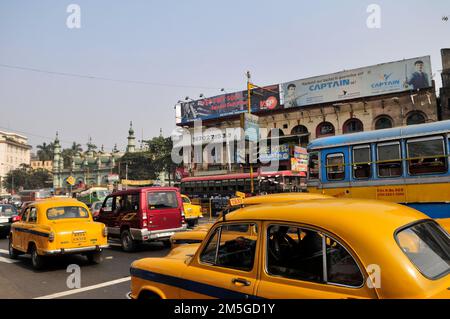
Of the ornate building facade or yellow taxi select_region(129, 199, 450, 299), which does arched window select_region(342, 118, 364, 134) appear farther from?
the ornate building facade

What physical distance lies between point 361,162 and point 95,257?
27.2 feet

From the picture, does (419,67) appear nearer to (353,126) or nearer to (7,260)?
(353,126)

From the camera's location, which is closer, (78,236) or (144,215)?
(78,236)

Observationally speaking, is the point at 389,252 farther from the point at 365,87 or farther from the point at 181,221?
the point at 365,87

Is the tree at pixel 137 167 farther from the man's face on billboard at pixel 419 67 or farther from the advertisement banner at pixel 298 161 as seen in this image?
the man's face on billboard at pixel 419 67

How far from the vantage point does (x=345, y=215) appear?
9.55 ft

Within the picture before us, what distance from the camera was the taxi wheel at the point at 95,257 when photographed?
32.2 ft

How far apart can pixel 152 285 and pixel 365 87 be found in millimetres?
30095

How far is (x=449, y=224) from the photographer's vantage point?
29.1 ft

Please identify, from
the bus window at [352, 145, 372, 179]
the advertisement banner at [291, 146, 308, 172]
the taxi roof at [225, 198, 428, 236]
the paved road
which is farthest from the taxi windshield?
the taxi roof at [225, 198, 428, 236]

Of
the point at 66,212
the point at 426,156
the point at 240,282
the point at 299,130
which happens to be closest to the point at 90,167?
the point at 299,130

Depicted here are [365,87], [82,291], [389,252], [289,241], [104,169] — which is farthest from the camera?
[104,169]

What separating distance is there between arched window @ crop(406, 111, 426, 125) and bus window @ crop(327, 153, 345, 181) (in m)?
20.1

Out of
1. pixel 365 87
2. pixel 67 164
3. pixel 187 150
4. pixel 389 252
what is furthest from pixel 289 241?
pixel 67 164
